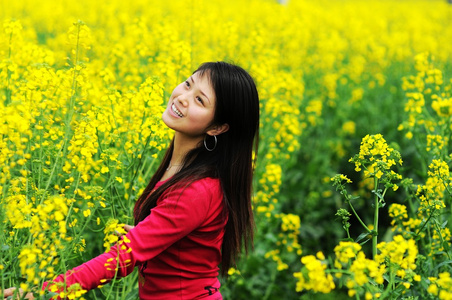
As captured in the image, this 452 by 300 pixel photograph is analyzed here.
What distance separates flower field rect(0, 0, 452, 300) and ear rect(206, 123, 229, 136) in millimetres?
319

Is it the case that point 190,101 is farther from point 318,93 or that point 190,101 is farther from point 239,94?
point 318,93

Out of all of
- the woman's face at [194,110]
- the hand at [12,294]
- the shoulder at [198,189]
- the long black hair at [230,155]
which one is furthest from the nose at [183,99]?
the hand at [12,294]

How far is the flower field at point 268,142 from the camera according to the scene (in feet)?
6.53

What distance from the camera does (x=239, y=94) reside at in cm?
234

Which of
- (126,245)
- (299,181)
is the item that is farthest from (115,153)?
(299,181)

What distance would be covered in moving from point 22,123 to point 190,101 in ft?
2.36

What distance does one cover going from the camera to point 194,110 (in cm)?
231

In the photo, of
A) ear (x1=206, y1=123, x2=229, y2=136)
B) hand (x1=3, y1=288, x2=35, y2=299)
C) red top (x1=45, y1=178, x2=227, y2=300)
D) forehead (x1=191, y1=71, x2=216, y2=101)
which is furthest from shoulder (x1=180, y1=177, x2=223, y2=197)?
hand (x1=3, y1=288, x2=35, y2=299)

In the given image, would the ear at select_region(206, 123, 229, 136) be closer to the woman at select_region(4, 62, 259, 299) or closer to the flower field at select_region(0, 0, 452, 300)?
the woman at select_region(4, 62, 259, 299)

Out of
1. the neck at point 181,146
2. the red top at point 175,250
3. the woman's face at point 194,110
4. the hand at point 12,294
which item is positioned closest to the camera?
the hand at point 12,294

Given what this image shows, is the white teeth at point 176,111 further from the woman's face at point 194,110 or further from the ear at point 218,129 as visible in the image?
the ear at point 218,129

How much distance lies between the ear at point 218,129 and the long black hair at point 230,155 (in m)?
0.01

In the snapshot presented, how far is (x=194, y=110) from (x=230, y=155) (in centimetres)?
23

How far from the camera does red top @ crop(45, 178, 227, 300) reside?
78.3 inches
